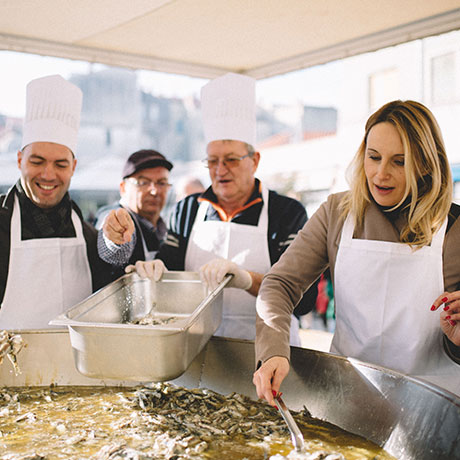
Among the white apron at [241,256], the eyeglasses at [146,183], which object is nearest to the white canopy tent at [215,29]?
the eyeglasses at [146,183]

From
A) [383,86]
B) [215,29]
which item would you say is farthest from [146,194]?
[383,86]

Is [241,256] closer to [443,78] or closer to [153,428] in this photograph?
[153,428]

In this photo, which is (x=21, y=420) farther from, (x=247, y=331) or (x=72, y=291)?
(x=247, y=331)

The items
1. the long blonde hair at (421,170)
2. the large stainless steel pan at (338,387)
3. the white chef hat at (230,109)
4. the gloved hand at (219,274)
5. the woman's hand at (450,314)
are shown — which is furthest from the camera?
the white chef hat at (230,109)

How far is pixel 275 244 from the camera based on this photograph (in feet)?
6.90

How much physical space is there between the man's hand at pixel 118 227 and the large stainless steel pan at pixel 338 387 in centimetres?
44

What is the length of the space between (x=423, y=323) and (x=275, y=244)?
31.4 inches

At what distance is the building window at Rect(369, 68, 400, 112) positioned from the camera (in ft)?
27.2

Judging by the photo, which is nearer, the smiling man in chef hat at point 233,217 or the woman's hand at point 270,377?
the woman's hand at point 270,377

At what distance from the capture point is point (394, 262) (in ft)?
4.83

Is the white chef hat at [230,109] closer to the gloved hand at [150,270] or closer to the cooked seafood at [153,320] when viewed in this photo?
the gloved hand at [150,270]

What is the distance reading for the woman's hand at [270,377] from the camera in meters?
1.23

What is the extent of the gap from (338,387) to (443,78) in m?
6.30

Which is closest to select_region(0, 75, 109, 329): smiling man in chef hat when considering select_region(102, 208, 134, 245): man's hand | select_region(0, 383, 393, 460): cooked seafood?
select_region(102, 208, 134, 245): man's hand
